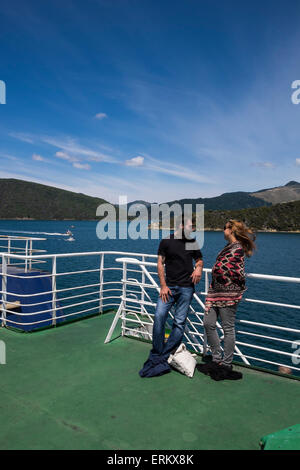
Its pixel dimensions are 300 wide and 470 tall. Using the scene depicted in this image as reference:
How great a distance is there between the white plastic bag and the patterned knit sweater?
79 cm

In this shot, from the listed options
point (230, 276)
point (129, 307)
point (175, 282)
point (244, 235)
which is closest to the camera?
point (230, 276)

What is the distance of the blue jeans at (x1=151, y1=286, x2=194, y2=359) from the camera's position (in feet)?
12.7

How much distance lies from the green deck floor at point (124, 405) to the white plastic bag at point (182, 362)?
97mm

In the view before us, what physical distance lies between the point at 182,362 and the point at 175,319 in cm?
51

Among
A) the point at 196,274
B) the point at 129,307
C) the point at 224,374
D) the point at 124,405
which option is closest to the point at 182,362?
the point at 224,374

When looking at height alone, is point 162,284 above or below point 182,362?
above

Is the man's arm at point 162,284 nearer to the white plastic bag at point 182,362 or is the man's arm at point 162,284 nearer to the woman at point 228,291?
the woman at point 228,291

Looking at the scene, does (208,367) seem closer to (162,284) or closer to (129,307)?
(162,284)

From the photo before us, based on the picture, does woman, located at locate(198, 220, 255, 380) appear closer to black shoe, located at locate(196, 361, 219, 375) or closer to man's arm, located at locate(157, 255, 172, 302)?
black shoe, located at locate(196, 361, 219, 375)

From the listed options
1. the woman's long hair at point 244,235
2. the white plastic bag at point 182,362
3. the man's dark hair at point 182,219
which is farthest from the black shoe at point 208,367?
the man's dark hair at point 182,219

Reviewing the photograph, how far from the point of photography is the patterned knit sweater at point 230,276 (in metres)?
3.63

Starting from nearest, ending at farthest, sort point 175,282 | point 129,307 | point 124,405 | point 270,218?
point 124,405, point 175,282, point 129,307, point 270,218

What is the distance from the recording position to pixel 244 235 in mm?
3752
